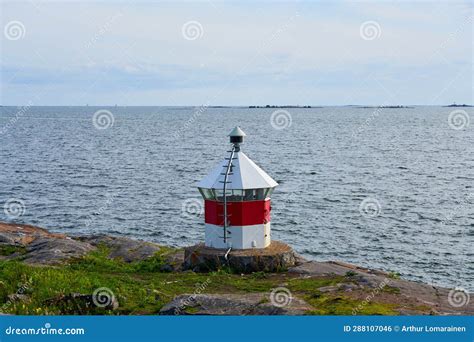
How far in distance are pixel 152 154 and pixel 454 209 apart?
2089 inches

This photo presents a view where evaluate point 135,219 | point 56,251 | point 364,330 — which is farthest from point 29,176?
point 364,330

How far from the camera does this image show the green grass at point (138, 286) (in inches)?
576

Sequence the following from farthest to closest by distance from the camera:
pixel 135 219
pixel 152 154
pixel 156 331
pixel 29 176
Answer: pixel 152 154 < pixel 29 176 < pixel 135 219 < pixel 156 331

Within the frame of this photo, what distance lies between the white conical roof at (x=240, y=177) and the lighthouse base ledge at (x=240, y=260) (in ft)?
7.30

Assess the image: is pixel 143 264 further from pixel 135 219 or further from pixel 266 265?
pixel 135 219

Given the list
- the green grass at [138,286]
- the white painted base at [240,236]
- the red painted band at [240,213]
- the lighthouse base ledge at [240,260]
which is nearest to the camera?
the green grass at [138,286]

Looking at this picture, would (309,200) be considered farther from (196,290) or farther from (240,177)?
(196,290)

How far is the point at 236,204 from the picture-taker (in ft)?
68.2

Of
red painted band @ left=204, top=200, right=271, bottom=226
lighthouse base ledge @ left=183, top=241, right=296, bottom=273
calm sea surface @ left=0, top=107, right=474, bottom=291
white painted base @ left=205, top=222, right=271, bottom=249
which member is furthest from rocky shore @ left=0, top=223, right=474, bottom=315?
calm sea surface @ left=0, top=107, right=474, bottom=291

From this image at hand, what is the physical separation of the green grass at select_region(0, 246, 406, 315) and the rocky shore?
0.08 feet

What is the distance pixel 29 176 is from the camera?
64188 millimetres

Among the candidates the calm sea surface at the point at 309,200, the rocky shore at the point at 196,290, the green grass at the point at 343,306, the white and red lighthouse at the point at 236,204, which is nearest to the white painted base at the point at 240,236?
the white and red lighthouse at the point at 236,204

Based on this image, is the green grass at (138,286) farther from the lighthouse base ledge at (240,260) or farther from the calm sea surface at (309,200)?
the calm sea surface at (309,200)

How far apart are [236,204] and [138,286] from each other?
4867mm
